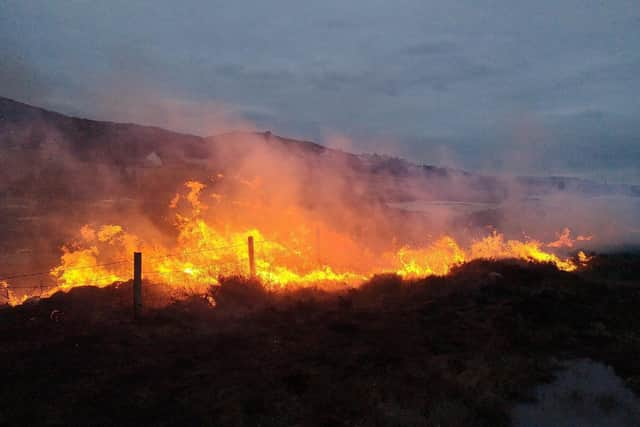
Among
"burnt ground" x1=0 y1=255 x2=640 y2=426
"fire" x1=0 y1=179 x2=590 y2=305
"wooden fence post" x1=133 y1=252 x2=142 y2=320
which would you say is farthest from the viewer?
"fire" x1=0 y1=179 x2=590 y2=305

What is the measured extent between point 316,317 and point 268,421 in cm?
537

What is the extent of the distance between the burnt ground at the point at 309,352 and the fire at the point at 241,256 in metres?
1.37

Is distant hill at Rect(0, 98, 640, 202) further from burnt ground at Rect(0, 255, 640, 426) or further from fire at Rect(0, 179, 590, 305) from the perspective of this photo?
burnt ground at Rect(0, 255, 640, 426)

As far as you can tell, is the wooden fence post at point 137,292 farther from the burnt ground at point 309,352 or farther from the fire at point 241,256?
the fire at point 241,256

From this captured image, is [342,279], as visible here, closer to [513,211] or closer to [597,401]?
[597,401]

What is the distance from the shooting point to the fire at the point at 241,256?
1294 centimetres

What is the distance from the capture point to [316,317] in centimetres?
1077

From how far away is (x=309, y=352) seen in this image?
823cm

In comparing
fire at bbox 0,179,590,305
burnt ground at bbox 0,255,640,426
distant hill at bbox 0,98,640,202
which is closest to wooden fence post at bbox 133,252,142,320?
burnt ground at bbox 0,255,640,426

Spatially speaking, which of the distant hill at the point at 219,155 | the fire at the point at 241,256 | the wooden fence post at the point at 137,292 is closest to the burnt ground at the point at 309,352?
the wooden fence post at the point at 137,292

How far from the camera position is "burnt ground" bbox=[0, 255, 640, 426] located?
5754 mm

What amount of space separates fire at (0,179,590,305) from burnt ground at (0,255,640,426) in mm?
1374

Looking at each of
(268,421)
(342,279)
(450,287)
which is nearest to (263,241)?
(342,279)

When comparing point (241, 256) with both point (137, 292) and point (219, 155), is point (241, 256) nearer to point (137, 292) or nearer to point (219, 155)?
point (137, 292)
